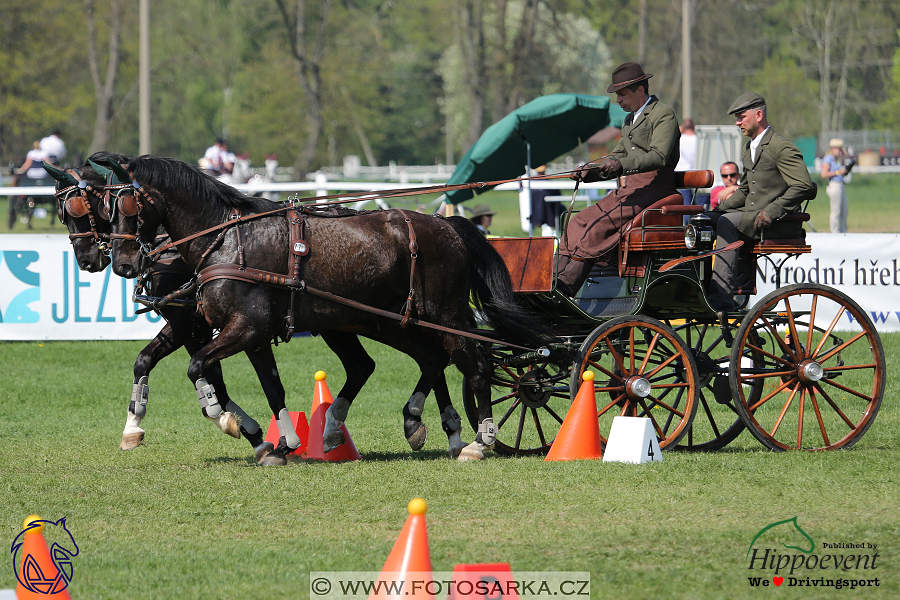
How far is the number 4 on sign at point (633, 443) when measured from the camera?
21.3 ft

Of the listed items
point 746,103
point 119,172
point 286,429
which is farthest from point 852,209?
point 119,172

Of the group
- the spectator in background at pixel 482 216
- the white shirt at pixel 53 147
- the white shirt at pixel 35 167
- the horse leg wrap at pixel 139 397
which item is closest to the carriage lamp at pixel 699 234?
the horse leg wrap at pixel 139 397

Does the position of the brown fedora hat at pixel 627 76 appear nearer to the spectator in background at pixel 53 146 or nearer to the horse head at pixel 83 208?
the horse head at pixel 83 208

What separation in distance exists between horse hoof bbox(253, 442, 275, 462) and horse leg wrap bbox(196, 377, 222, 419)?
18.9 inches

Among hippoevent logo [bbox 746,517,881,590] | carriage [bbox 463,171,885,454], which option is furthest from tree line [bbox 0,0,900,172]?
hippoevent logo [bbox 746,517,881,590]

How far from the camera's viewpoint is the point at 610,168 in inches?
269

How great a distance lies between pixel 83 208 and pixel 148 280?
666 millimetres

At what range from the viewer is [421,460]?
23.1 ft

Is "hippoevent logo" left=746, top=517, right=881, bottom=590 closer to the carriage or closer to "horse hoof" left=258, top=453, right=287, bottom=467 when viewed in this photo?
the carriage

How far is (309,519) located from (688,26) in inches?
722

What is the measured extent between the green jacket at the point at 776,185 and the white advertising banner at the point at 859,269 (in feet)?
18.5

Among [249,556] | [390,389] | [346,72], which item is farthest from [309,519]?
[346,72]

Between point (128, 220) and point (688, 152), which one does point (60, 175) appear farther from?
point (688, 152)

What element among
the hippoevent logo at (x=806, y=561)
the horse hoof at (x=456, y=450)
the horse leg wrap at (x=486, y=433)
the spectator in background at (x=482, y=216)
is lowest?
the horse hoof at (x=456, y=450)
